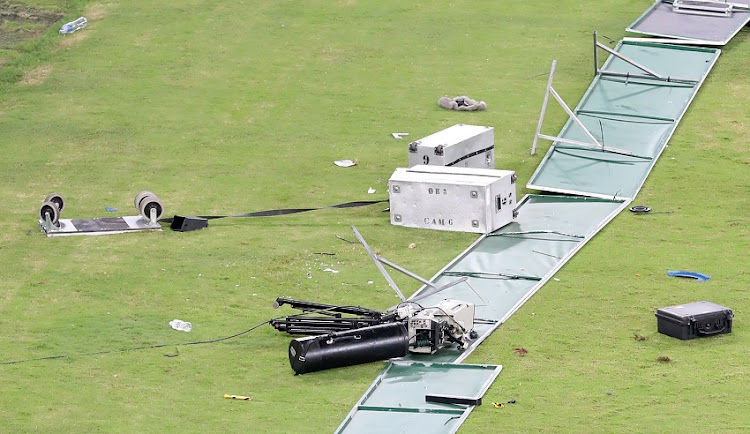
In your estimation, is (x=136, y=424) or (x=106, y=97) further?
(x=106, y=97)

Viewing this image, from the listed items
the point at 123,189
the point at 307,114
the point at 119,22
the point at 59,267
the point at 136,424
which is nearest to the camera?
the point at 136,424

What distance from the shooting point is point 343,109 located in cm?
2384

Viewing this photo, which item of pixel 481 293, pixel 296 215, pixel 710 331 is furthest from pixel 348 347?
pixel 296 215

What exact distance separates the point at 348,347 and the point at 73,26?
16.3 meters

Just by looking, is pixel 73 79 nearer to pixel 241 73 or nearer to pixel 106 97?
→ pixel 106 97

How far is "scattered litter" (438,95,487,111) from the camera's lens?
23.5 meters

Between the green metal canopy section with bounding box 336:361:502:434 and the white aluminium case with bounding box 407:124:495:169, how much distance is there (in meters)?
5.71

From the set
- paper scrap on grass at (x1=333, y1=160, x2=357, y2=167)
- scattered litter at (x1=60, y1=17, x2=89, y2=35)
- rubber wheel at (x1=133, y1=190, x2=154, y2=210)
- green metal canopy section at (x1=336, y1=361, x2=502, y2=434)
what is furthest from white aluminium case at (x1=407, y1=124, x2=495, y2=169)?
scattered litter at (x1=60, y1=17, x2=89, y2=35)

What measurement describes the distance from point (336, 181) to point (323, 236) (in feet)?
8.09

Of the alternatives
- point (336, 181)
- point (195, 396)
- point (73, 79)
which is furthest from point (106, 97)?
point (195, 396)

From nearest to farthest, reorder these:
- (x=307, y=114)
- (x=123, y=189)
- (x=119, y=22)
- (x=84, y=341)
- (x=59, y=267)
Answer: (x=84, y=341), (x=59, y=267), (x=123, y=189), (x=307, y=114), (x=119, y=22)

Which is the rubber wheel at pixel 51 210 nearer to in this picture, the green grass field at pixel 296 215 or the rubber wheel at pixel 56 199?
the rubber wheel at pixel 56 199

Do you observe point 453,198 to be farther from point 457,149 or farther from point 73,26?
point 73,26

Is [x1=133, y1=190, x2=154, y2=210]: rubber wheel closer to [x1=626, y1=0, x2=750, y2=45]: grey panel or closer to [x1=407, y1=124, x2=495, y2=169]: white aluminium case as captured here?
[x1=407, y1=124, x2=495, y2=169]: white aluminium case
